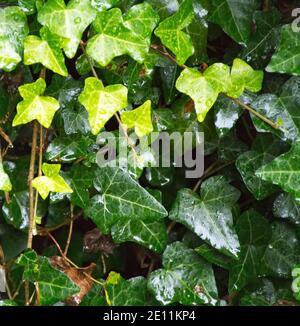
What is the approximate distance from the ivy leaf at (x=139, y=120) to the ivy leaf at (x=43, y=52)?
0.44 feet

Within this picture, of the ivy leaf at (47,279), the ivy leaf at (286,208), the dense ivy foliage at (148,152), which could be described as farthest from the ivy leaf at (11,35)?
the ivy leaf at (286,208)

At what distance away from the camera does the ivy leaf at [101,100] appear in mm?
931

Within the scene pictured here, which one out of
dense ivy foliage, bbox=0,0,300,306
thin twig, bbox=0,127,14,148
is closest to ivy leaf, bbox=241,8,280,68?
dense ivy foliage, bbox=0,0,300,306

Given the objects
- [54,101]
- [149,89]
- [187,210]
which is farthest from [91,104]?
[187,210]

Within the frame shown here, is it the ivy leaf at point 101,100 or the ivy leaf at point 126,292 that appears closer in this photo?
the ivy leaf at point 101,100

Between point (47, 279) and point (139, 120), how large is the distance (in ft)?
1.07

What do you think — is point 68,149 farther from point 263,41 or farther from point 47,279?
point 263,41

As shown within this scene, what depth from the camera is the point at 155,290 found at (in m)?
1.09

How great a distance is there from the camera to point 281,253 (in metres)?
1.13

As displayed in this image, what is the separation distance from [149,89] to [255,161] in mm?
244

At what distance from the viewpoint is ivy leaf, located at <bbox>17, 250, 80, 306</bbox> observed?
1.01 m

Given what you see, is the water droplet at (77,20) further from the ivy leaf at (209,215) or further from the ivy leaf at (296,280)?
the ivy leaf at (296,280)

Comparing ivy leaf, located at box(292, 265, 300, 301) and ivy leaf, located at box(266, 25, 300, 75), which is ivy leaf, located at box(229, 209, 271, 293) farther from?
ivy leaf, located at box(266, 25, 300, 75)

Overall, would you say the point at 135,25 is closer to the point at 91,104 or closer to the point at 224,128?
the point at 91,104
